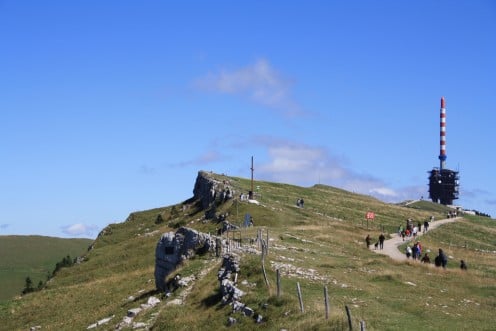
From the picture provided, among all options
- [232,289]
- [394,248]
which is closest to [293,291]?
[232,289]

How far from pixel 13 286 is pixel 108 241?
44.9 metres

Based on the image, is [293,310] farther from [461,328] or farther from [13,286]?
[13,286]

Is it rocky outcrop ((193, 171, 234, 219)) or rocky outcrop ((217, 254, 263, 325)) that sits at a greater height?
rocky outcrop ((193, 171, 234, 219))

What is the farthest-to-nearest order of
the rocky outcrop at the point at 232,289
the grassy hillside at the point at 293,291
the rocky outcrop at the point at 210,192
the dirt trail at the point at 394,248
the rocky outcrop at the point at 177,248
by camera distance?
Result: the rocky outcrop at the point at 210,192 → the dirt trail at the point at 394,248 → the rocky outcrop at the point at 177,248 → the rocky outcrop at the point at 232,289 → the grassy hillside at the point at 293,291

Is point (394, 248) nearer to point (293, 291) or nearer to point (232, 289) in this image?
point (232, 289)

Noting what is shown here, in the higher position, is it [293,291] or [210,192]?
[210,192]

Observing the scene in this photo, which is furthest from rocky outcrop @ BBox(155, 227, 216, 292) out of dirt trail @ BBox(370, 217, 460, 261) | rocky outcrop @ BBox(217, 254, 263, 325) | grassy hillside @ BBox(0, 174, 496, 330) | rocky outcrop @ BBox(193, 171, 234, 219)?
rocky outcrop @ BBox(193, 171, 234, 219)

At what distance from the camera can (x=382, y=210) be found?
13388 centimetres

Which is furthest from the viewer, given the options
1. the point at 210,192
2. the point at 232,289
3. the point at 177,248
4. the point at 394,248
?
the point at 210,192

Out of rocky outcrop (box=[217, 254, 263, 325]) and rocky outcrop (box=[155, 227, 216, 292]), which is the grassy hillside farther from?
rocky outcrop (box=[155, 227, 216, 292])

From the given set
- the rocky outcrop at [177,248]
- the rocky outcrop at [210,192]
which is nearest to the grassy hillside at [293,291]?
the rocky outcrop at [177,248]

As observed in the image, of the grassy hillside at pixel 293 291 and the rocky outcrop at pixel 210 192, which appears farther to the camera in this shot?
the rocky outcrop at pixel 210 192

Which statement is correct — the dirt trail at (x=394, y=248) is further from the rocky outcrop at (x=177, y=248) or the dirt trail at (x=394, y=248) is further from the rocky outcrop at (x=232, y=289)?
the rocky outcrop at (x=232, y=289)

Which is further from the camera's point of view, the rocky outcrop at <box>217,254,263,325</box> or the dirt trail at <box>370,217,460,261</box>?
the dirt trail at <box>370,217,460,261</box>
